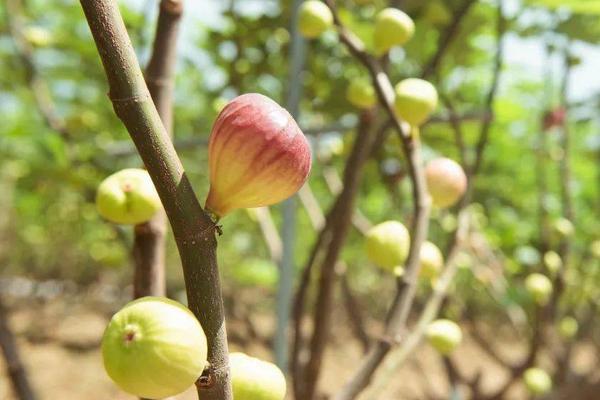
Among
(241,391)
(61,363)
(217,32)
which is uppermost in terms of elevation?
(241,391)

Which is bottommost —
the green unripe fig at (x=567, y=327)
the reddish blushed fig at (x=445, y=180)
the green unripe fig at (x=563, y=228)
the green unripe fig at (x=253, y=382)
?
the green unripe fig at (x=567, y=327)

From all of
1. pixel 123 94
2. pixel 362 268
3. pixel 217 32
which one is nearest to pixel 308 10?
pixel 123 94

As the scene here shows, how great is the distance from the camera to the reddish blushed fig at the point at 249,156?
0.36m

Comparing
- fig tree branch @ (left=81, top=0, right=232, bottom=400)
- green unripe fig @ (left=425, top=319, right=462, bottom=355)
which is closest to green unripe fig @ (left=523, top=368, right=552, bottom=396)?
green unripe fig @ (left=425, top=319, right=462, bottom=355)

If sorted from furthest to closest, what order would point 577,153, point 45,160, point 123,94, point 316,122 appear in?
point 577,153, point 316,122, point 45,160, point 123,94

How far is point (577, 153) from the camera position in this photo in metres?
2.70

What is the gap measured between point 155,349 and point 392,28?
20.3 inches

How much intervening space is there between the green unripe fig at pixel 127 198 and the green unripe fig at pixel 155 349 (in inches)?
6.4

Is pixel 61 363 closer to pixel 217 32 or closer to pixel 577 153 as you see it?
pixel 217 32

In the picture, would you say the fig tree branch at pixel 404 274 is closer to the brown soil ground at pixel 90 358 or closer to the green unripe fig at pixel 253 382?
the green unripe fig at pixel 253 382

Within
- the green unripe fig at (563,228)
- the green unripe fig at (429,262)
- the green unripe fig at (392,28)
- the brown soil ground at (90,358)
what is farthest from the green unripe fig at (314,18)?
the brown soil ground at (90,358)

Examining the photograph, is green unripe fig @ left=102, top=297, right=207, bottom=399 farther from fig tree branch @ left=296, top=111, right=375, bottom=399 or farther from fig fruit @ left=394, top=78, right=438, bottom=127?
fig tree branch @ left=296, top=111, right=375, bottom=399

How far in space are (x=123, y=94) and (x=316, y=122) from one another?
165 cm

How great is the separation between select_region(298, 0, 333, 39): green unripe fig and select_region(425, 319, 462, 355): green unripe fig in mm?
377
